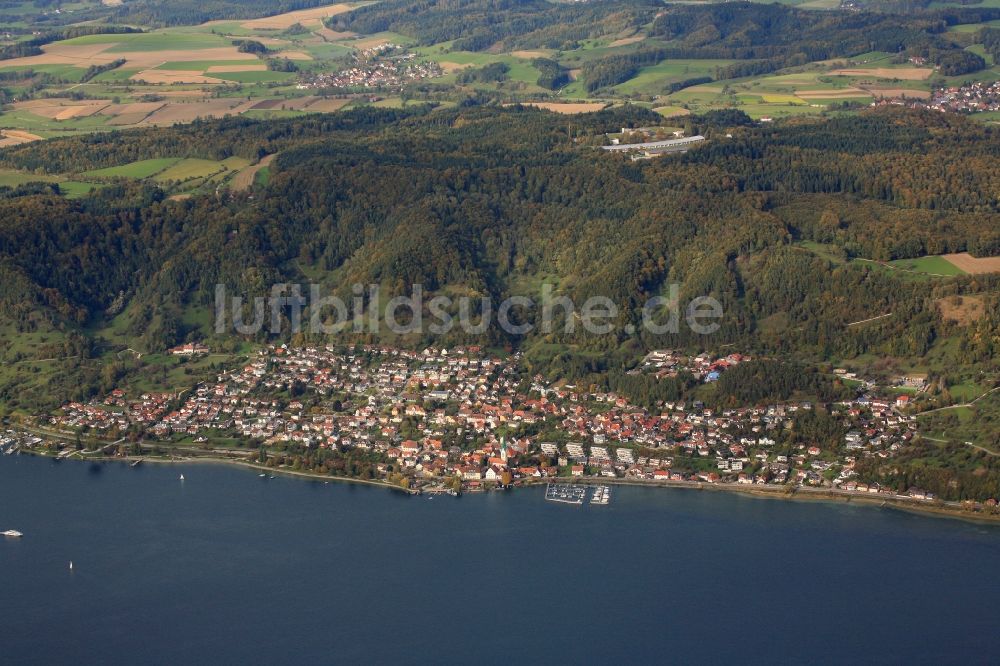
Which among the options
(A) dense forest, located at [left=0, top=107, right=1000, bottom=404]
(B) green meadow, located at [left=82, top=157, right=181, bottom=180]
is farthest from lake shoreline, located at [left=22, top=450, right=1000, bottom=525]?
(B) green meadow, located at [left=82, top=157, right=181, bottom=180]

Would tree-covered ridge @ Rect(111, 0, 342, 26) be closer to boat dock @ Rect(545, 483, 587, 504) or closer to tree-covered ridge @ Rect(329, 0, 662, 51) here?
tree-covered ridge @ Rect(329, 0, 662, 51)

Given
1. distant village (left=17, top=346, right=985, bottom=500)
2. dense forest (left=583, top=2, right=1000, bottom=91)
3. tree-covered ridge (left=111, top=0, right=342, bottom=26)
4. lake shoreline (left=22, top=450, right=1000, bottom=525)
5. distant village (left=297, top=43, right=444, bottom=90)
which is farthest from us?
tree-covered ridge (left=111, top=0, right=342, bottom=26)

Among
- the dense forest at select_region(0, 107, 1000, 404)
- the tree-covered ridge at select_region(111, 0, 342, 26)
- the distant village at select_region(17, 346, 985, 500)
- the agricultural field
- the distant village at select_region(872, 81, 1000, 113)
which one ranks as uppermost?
the tree-covered ridge at select_region(111, 0, 342, 26)

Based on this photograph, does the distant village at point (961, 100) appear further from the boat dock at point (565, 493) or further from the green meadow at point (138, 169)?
the boat dock at point (565, 493)

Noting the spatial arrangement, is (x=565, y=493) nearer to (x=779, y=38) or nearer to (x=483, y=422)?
(x=483, y=422)

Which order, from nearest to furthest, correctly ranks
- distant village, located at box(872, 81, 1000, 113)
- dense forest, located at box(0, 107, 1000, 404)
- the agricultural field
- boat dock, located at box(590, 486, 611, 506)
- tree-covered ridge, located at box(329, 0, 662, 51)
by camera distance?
boat dock, located at box(590, 486, 611, 506) → dense forest, located at box(0, 107, 1000, 404) → distant village, located at box(872, 81, 1000, 113) → the agricultural field → tree-covered ridge, located at box(329, 0, 662, 51)

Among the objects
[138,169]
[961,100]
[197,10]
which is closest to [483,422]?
[138,169]

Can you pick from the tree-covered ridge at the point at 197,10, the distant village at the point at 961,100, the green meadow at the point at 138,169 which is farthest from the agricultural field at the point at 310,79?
the green meadow at the point at 138,169
